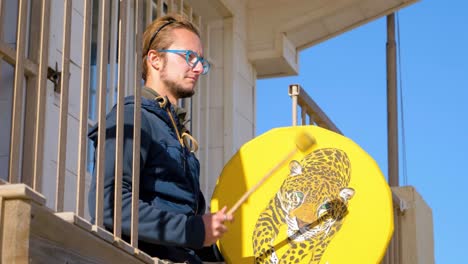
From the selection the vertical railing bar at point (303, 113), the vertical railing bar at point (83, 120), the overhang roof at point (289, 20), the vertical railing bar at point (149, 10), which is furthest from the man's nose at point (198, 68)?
the overhang roof at point (289, 20)

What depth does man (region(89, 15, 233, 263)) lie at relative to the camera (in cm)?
319

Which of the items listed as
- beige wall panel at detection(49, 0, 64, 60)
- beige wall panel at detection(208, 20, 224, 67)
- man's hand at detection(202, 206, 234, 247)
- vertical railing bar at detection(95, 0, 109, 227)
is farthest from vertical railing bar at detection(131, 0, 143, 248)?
beige wall panel at detection(208, 20, 224, 67)

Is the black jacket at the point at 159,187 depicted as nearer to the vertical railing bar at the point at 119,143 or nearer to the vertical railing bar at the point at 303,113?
the vertical railing bar at the point at 119,143

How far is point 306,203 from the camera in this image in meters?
4.04

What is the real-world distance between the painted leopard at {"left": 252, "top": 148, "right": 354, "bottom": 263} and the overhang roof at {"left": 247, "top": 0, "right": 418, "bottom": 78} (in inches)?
134

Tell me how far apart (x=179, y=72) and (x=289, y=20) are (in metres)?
4.04

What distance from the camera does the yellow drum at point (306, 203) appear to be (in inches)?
156

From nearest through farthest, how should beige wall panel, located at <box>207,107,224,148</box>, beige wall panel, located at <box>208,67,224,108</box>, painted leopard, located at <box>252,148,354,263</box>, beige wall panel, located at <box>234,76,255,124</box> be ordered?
1. painted leopard, located at <box>252,148,354,263</box>
2. beige wall panel, located at <box>207,107,224,148</box>
3. beige wall panel, located at <box>208,67,224,108</box>
4. beige wall panel, located at <box>234,76,255,124</box>

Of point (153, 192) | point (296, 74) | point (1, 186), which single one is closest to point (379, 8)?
point (296, 74)

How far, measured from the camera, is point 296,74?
8016 mm

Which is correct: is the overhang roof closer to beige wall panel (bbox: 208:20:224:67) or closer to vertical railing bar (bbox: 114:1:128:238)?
beige wall panel (bbox: 208:20:224:67)

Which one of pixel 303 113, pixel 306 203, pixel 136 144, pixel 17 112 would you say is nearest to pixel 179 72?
pixel 136 144

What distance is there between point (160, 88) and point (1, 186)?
1.40m

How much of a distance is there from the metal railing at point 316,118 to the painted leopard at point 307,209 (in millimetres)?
515
